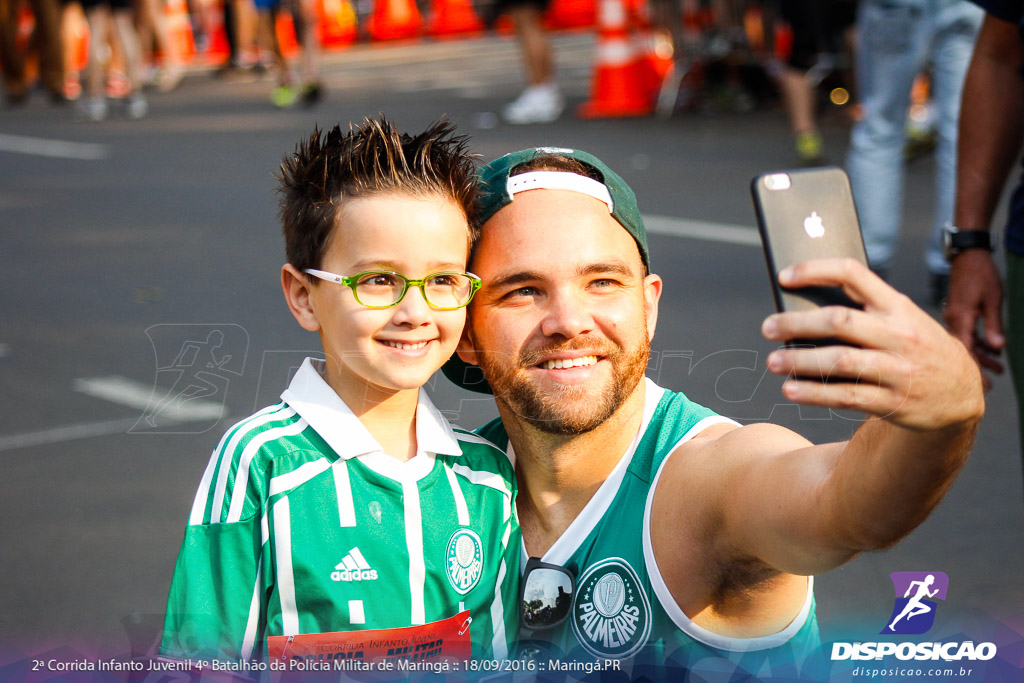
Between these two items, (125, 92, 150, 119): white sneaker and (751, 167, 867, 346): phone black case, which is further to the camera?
(125, 92, 150, 119): white sneaker

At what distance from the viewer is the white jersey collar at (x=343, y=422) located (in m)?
1.93

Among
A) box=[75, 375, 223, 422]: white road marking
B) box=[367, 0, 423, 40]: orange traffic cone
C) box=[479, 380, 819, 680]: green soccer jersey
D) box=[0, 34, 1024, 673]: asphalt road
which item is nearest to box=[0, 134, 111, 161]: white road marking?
box=[0, 34, 1024, 673]: asphalt road

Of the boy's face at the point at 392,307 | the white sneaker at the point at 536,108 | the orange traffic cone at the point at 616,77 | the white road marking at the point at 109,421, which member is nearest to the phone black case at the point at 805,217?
the boy's face at the point at 392,307

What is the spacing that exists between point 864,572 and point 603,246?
1.93m

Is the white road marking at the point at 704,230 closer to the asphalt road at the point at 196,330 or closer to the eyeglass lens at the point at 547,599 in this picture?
the asphalt road at the point at 196,330

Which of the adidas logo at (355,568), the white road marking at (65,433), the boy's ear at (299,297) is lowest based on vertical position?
the white road marking at (65,433)

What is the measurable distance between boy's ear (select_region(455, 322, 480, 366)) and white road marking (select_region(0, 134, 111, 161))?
9971 mm

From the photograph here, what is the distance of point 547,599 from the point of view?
1.99 meters

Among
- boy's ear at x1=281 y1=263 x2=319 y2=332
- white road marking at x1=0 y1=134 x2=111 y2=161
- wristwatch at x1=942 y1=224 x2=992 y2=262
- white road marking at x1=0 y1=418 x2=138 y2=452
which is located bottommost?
white road marking at x1=0 y1=418 x2=138 y2=452

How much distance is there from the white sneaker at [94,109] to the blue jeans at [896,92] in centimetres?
1026

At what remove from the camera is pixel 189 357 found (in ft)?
8.96

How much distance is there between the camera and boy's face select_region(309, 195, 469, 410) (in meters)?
1.97

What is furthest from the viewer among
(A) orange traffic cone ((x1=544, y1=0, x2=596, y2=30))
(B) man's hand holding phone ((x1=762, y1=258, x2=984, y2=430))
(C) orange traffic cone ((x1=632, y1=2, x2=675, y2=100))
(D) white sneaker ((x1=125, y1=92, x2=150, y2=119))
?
(A) orange traffic cone ((x1=544, y1=0, x2=596, y2=30))

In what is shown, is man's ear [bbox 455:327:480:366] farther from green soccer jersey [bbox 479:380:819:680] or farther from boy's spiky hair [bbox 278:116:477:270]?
green soccer jersey [bbox 479:380:819:680]
